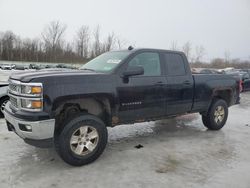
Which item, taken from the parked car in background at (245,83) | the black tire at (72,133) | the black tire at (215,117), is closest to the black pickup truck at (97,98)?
the black tire at (72,133)

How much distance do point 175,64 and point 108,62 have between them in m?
1.59

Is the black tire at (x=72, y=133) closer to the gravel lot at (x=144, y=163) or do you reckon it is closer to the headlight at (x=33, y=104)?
the gravel lot at (x=144, y=163)

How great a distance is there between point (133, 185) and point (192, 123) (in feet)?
14.1

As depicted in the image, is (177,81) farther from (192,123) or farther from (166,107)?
(192,123)

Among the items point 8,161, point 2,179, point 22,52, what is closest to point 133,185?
point 2,179

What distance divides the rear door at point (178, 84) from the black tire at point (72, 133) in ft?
5.70

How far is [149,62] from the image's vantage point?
16.4 ft

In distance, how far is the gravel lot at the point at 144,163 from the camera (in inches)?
138

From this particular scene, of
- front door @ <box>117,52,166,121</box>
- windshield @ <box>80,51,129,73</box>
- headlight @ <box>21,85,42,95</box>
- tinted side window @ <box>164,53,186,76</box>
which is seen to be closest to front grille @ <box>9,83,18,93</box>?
headlight @ <box>21,85,42,95</box>

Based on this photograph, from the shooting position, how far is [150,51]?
5062mm

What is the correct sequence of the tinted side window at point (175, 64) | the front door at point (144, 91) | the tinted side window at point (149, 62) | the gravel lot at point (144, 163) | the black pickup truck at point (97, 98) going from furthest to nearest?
the tinted side window at point (175, 64), the tinted side window at point (149, 62), the front door at point (144, 91), the black pickup truck at point (97, 98), the gravel lot at point (144, 163)

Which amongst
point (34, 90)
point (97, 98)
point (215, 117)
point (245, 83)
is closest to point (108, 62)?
point (97, 98)

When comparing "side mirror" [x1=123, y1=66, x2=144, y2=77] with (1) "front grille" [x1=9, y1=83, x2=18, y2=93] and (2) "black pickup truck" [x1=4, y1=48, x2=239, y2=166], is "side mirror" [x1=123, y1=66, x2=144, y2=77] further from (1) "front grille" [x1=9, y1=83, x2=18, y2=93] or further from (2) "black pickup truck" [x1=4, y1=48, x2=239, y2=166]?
(1) "front grille" [x1=9, y1=83, x2=18, y2=93]

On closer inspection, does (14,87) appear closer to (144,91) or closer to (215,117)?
(144,91)
